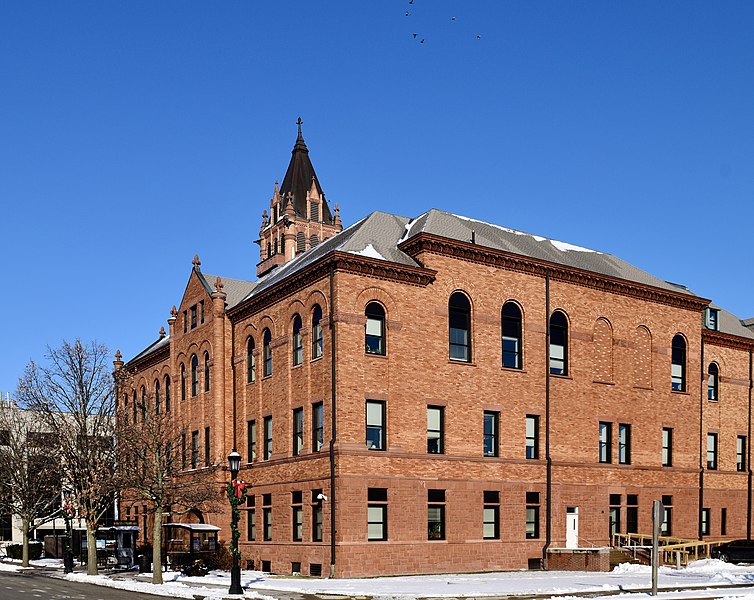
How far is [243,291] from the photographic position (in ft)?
178

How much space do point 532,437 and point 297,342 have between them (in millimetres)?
11930

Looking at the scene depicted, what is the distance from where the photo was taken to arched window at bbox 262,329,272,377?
149 feet

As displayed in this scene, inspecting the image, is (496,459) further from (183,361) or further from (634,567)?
(183,361)

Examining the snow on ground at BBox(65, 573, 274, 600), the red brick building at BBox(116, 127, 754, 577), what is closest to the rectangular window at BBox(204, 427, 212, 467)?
the red brick building at BBox(116, 127, 754, 577)

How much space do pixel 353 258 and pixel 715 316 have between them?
27.6 m

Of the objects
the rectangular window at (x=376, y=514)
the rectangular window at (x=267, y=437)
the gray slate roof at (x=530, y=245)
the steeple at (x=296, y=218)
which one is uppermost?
the steeple at (x=296, y=218)

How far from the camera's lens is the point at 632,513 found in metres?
46.3

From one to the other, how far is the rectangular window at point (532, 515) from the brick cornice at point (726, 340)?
16887 millimetres

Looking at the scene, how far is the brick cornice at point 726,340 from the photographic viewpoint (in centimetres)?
5311

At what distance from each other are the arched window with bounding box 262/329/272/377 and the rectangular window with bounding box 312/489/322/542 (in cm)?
821

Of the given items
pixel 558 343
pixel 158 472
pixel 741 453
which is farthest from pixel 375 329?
pixel 741 453

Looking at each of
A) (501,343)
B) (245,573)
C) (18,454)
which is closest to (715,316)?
(501,343)

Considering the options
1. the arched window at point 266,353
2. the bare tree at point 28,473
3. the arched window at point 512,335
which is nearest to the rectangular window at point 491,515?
the arched window at point 512,335

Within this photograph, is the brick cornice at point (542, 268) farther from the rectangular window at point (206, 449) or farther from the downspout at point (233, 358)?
the rectangular window at point (206, 449)
